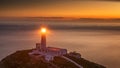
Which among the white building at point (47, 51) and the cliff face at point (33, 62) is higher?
the white building at point (47, 51)

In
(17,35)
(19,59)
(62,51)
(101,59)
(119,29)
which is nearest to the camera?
(62,51)

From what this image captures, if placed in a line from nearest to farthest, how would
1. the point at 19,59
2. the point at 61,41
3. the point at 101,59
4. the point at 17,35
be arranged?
the point at 19,59 < the point at 101,59 < the point at 61,41 < the point at 17,35

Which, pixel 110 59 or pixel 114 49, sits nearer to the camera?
pixel 110 59

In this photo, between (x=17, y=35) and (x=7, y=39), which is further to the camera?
(x=17, y=35)

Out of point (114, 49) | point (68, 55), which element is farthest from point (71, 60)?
point (114, 49)

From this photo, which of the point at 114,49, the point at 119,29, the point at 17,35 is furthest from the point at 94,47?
the point at 119,29

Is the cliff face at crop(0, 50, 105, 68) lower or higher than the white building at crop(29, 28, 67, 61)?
lower

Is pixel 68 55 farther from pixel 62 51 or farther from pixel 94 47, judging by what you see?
pixel 94 47

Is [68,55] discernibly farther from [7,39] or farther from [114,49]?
[7,39]

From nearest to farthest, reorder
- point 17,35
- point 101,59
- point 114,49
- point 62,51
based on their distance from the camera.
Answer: point 62,51
point 101,59
point 114,49
point 17,35
